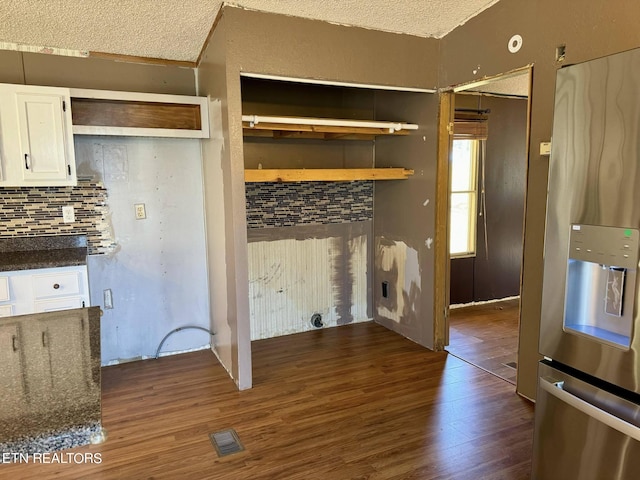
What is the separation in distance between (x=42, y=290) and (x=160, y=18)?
1813mm

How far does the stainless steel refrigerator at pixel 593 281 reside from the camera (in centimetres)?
138

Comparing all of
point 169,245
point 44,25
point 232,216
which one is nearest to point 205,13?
point 44,25

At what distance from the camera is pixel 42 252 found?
298 cm

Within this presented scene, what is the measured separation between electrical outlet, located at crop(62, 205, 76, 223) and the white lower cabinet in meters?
0.57

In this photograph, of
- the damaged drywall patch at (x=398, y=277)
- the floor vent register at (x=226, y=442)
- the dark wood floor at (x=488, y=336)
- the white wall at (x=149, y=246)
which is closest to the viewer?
the floor vent register at (x=226, y=442)

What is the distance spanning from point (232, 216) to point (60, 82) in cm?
154

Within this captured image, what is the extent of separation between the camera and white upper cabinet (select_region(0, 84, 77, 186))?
8.68 feet

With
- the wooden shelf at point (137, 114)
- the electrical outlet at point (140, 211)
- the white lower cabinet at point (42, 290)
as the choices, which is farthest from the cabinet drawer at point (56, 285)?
the wooden shelf at point (137, 114)

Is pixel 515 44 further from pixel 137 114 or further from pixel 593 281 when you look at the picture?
pixel 137 114

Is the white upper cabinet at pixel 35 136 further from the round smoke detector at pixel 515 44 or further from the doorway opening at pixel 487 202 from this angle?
the doorway opening at pixel 487 202

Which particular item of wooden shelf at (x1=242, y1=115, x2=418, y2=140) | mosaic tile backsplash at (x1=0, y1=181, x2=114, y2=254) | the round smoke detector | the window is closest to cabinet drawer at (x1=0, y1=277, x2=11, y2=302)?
mosaic tile backsplash at (x1=0, y1=181, x2=114, y2=254)

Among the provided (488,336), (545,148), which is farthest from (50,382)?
(488,336)

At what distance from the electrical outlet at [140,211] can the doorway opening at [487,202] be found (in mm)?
2820

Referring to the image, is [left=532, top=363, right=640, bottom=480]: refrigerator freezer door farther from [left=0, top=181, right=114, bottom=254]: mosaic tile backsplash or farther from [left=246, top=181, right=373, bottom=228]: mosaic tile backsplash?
[left=0, top=181, right=114, bottom=254]: mosaic tile backsplash
